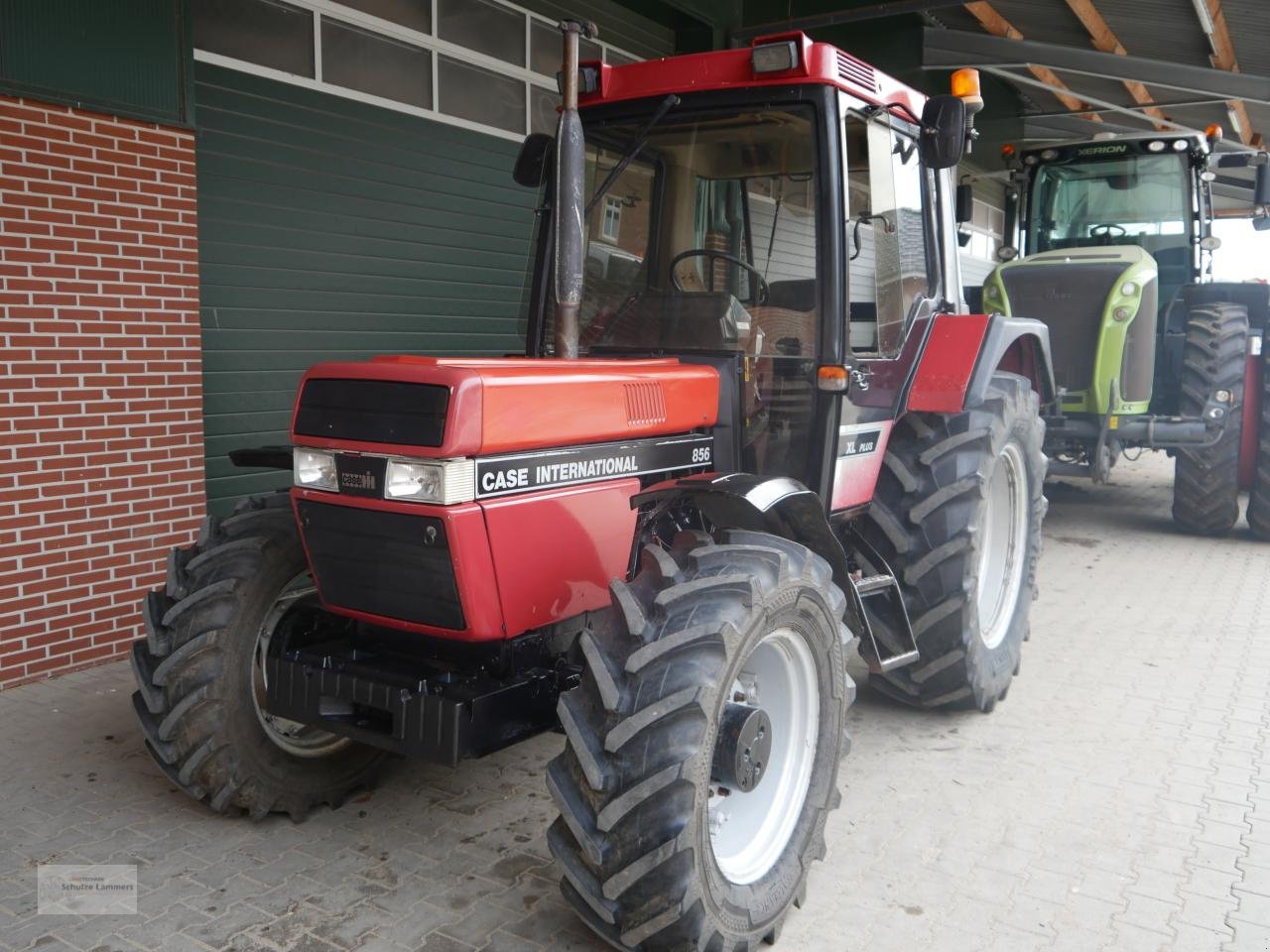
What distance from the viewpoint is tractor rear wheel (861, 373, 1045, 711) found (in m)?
4.04

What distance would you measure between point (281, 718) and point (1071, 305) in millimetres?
6199

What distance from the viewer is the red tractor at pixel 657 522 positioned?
2.59 meters

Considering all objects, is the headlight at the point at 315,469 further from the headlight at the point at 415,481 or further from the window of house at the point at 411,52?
the window of house at the point at 411,52

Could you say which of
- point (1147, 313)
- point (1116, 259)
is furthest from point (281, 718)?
point (1116, 259)

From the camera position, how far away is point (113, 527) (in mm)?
4957

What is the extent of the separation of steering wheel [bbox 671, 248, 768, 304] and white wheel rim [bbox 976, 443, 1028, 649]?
1.68 metres

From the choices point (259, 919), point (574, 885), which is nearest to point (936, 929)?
point (574, 885)

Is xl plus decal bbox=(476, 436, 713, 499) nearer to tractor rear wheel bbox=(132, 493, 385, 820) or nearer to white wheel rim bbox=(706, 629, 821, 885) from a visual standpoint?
white wheel rim bbox=(706, 629, 821, 885)

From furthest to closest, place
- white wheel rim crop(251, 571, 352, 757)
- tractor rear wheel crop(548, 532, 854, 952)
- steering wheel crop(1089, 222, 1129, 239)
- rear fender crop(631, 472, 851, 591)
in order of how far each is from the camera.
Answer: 1. steering wheel crop(1089, 222, 1129, 239)
2. white wheel rim crop(251, 571, 352, 757)
3. rear fender crop(631, 472, 851, 591)
4. tractor rear wheel crop(548, 532, 854, 952)

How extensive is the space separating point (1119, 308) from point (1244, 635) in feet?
8.64

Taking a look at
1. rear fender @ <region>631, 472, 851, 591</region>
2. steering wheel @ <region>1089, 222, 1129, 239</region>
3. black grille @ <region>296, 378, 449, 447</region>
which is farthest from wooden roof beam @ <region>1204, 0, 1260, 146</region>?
black grille @ <region>296, 378, 449, 447</region>

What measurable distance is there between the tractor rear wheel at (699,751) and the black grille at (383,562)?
409 mm

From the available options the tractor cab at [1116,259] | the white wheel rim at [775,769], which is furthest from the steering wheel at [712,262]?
the tractor cab at [1116,259]

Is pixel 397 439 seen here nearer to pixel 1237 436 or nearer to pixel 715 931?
pixel 715 931
